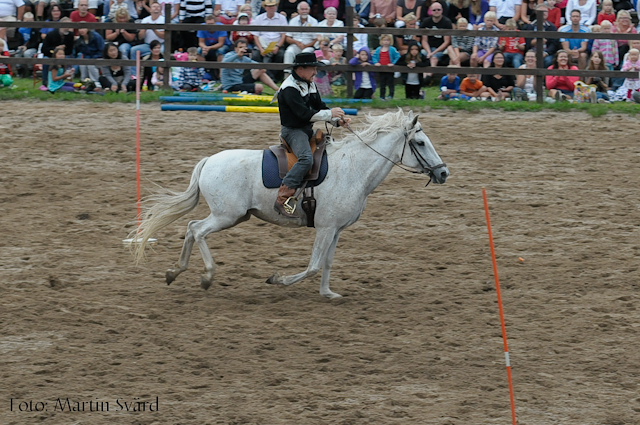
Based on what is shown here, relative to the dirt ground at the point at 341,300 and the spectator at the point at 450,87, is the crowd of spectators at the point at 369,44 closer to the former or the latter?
the spectator at the point at 450,87

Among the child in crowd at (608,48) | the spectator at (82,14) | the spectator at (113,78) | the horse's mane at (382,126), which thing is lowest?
the horse's mane at (382,126)

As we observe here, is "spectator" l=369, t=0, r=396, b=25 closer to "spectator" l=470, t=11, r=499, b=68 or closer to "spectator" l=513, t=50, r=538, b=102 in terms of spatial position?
"spectator" l=470, t=11, r=499, b=68

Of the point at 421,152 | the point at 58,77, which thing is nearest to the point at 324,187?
the point at 421,152

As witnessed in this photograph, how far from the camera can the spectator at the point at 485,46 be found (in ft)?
60.1

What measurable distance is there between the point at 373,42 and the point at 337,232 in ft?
35.6

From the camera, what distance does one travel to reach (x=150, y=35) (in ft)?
63.3

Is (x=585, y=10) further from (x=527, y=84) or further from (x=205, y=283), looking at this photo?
(x=205, y=283)

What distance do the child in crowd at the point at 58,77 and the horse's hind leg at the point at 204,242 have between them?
10159 mm

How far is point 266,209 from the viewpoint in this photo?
938cm

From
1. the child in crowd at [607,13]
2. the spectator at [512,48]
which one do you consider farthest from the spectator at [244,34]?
the child in crowd at [607,13]

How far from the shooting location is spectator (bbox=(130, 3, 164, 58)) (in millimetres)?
19047

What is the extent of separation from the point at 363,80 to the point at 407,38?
6.70 ft

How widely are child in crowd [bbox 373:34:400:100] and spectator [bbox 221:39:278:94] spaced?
7.05ft

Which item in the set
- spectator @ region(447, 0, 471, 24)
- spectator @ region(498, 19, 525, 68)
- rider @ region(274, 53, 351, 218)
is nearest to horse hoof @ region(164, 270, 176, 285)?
rider @ region(274, 53, 351, 218)
